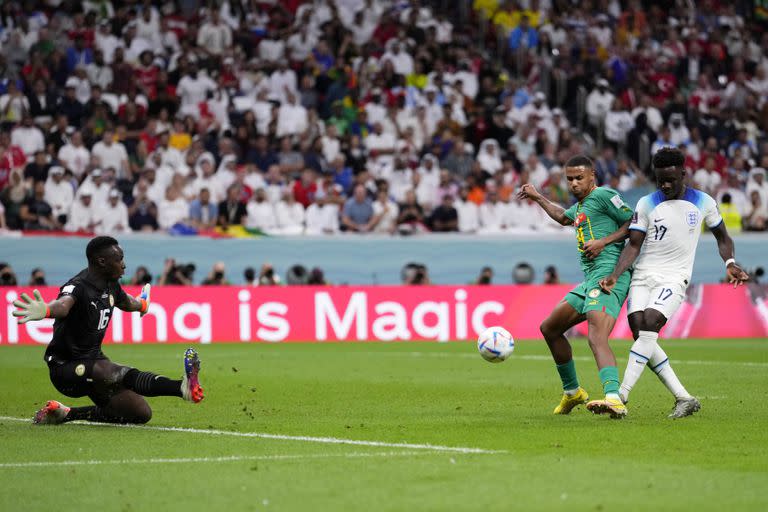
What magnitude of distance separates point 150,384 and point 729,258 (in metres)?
5.04

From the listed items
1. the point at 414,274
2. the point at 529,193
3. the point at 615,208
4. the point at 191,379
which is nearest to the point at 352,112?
the point at 414,274

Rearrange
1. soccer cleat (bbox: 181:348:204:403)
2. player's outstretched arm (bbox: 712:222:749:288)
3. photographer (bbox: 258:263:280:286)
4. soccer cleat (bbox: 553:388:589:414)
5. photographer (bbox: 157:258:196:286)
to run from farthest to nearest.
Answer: photographer (bbox: 258:263:280:286) → photographer (bbox: 157:258:196:286) → soccer cleat (bbox: 553:388:589:414) → player's outstretched arm (bbox: 712:222:749:288) → soccer cleat (bbox: 181:348:204:403)

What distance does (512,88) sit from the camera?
3167 cm

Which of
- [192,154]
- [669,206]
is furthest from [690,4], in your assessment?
[669,206]

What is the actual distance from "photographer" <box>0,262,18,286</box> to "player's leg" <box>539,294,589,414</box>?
50.4 feet

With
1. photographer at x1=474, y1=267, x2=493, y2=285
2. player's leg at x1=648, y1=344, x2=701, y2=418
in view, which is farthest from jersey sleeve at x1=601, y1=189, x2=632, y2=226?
photographer at x1=474, y1=267, x2=493, y2=285

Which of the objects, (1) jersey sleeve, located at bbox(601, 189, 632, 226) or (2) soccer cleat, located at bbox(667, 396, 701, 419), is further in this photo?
(1) jersey sleeve, located at bbox(601, 189, 632, 226)

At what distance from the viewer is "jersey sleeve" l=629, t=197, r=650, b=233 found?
11.2 m

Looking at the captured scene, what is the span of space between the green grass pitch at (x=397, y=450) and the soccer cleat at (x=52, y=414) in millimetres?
163

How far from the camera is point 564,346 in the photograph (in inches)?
455

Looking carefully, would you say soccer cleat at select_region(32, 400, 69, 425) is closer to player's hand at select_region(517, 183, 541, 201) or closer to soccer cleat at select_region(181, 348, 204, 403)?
soccer cleat at select_region(181, 348, 204, 403)

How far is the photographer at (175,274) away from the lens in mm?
25250

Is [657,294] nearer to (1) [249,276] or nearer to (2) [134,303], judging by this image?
(2) [134,303]

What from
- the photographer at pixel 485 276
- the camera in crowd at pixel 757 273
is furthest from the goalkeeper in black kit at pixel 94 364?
the camera in crowd at pixel 757 273
